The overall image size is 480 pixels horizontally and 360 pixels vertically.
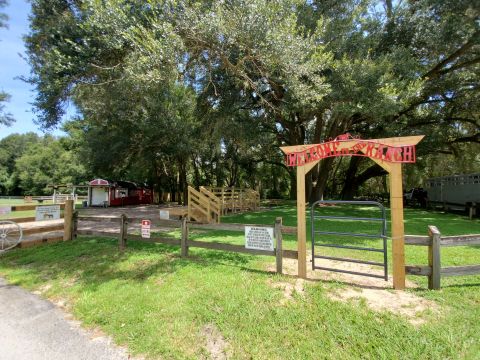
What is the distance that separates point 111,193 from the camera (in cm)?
2647

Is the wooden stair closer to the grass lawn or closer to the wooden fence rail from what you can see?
the grass lawn

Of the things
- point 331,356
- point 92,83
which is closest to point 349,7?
point 92,83

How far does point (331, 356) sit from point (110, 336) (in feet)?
8.73

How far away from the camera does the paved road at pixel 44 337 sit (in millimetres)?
3432

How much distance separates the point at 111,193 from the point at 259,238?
2385 centimetres

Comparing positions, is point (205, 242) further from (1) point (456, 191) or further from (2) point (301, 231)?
(1) point (456, 191)

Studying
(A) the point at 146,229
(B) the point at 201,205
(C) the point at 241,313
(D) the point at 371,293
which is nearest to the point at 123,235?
(A) the point at 146,229

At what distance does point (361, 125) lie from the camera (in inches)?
726

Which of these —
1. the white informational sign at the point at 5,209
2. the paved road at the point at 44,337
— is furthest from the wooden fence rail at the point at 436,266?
the white informational sign at the point at 5,209

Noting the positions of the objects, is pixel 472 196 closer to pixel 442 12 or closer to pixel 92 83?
pixel 442 12

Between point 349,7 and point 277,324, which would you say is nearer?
point 277,324

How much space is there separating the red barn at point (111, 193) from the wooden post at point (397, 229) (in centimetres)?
2500

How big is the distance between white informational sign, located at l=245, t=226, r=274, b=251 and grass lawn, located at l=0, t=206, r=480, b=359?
0.42m

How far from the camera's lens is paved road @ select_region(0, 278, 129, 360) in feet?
11.3
